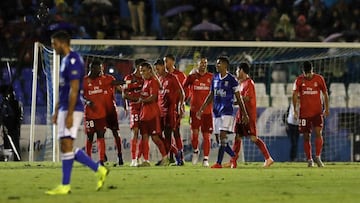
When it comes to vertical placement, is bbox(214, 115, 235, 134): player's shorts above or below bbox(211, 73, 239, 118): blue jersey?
below

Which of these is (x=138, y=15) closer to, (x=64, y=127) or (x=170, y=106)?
(x=170, y=106)

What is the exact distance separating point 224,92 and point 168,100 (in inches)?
76.8

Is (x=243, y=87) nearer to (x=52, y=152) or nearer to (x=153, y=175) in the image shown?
(x=153, y=175)

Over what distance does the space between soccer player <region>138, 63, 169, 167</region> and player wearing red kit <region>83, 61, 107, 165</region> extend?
2.64 feet

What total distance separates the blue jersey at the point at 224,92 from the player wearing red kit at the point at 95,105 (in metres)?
2.23

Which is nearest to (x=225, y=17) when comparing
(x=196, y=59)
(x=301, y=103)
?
(x=196, y=59)

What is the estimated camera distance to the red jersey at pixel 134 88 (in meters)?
19.8

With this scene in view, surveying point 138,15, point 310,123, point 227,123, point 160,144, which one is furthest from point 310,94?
point 138,15

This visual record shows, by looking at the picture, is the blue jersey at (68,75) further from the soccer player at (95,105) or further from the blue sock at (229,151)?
the blue sock at (229,151)

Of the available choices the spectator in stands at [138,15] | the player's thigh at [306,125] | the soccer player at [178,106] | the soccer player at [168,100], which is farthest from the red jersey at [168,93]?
the spectator in stands at [138,15]

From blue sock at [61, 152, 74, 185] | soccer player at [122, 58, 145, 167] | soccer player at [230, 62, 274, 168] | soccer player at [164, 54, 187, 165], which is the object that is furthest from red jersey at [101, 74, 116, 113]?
blue sock at [61, 152, 74, 185]

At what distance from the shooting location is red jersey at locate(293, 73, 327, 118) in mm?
19609

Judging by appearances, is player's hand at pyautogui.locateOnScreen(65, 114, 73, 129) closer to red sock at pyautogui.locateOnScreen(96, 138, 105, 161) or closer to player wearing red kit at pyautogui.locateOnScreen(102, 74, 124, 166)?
red sock at pyautogui.locateOnScreen(96, 138, 105, 161)

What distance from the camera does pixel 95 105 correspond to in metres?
18.9
